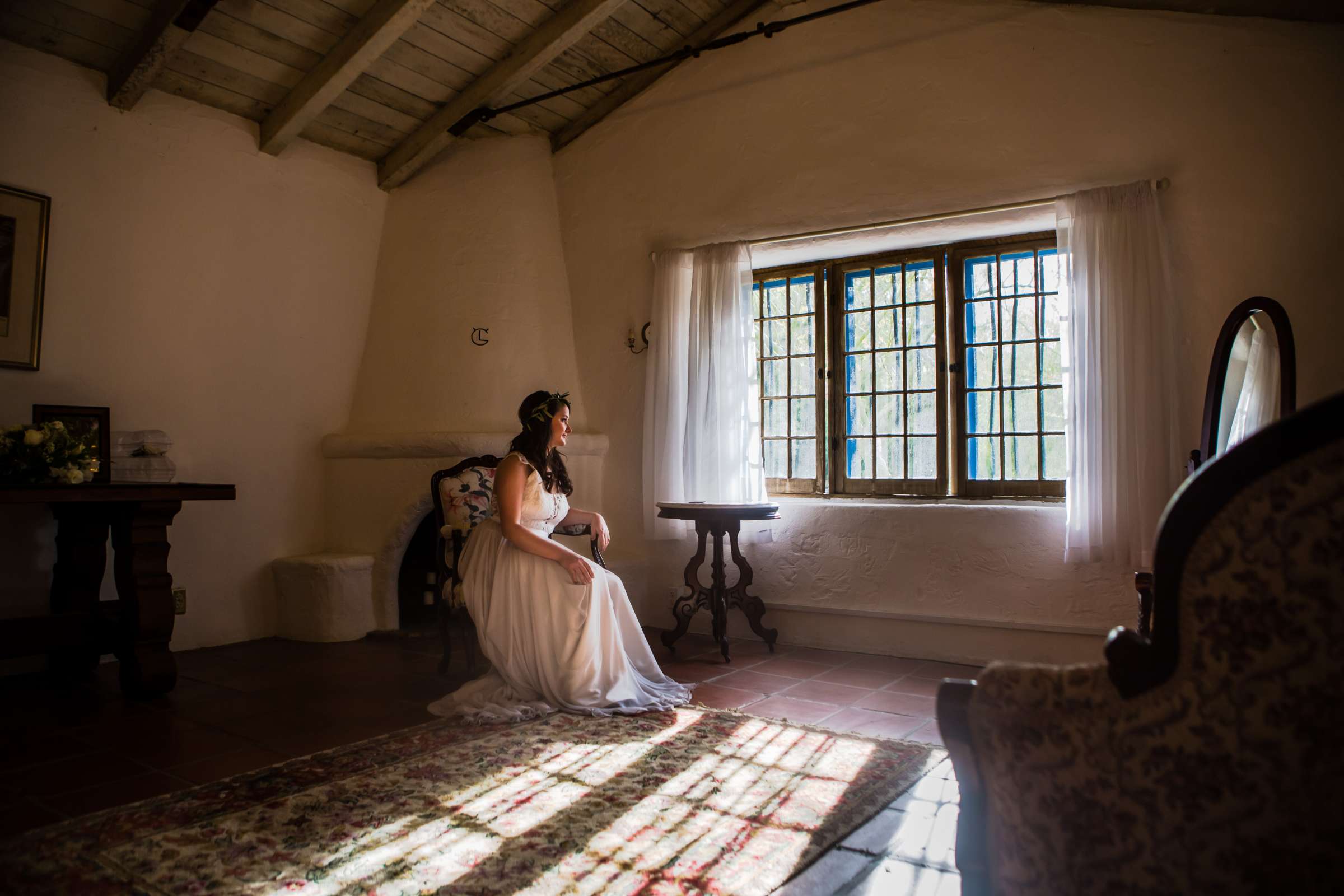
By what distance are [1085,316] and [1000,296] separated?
2.19 ft

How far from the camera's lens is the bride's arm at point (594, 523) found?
409 centimetres

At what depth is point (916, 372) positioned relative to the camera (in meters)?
4.92

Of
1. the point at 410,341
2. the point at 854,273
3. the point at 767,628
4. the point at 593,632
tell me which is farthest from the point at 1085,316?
the point at 410,341

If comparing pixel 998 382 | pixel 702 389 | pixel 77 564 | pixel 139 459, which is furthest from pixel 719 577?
pixel 77 564

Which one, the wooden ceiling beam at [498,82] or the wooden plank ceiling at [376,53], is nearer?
the wooden plank ceiling at [376,53]

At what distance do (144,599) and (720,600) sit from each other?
265 cm

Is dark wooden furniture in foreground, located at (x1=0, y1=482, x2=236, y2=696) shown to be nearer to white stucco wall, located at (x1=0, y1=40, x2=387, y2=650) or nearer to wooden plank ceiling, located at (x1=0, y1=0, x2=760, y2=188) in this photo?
white stucco wall, located at (x1=0, y1=40, x2=387, y2=650)

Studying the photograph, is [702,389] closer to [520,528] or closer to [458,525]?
[458,525]

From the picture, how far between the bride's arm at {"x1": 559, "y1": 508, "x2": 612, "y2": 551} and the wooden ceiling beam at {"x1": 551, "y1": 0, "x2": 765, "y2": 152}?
2902mm

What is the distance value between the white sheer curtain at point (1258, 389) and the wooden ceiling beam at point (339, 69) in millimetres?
3884

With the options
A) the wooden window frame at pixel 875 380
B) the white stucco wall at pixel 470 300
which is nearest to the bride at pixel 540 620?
the white stucco wall at pixel 470 300

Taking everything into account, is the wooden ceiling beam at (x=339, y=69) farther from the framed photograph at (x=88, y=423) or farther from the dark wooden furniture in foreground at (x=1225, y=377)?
the dark wooden furniture in foreground at (x=1225, y=377)

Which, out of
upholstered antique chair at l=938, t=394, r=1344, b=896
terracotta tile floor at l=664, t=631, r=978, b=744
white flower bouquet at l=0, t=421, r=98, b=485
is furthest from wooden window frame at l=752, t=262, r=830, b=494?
upholstered antique chair at l=938, t=394, r=1344, b=896

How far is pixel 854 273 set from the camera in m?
5.15
